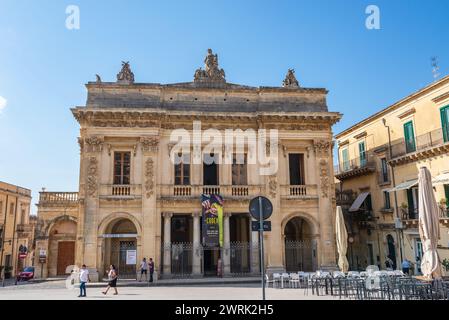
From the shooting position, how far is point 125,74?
79.4 ft

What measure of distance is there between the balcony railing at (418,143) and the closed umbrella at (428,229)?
990 cm

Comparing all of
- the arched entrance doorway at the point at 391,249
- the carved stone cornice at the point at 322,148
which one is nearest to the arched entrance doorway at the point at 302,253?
the carved stone cornice at the point at 322,148

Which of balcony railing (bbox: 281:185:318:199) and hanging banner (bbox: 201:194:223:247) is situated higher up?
balcony railing (bbox: 281:185:318:199)

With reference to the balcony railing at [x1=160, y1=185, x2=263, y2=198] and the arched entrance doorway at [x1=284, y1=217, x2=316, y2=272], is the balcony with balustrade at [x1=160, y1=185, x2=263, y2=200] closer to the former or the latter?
the balcony railing at [x1=160, y1=185, x2=263, y2=198]

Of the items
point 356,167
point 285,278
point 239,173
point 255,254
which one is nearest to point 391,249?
point 356,167

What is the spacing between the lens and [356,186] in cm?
2992

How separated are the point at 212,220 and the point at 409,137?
45.8 ft

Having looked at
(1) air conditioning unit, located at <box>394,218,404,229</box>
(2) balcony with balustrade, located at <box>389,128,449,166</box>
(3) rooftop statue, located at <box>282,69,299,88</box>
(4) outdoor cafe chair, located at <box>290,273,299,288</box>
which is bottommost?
(4) outdoor cafe chair, located at <box>290,273,299,288</box>

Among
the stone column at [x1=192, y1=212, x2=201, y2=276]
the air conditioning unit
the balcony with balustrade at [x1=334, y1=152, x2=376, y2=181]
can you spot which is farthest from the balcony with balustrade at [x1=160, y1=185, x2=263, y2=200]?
the balcony with balustrade at [x1=334, y1=152, x2=376, y2=181]

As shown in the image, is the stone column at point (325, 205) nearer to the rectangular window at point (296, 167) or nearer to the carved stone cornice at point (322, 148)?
the carved stone cornice at point (322, 148)

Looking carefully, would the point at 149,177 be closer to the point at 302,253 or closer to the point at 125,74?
the point at 125,74

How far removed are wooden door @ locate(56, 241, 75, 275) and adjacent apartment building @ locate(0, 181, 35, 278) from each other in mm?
8775

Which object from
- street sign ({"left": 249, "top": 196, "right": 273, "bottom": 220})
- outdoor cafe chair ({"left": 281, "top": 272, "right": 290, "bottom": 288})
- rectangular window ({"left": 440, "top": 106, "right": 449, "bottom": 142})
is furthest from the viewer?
rectangular window ({"left": 440, "top": 106, "right": 449, "bottom": 142})

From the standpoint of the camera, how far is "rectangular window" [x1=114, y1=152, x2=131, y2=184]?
22891 millimetres
